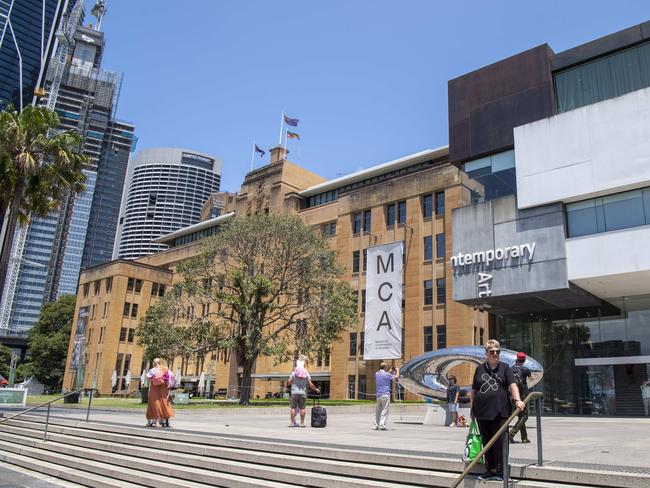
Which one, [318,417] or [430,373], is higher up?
[430,373]

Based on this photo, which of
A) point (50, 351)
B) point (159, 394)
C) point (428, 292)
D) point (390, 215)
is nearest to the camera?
point (159, 394)

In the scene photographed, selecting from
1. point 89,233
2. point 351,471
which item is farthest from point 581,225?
point 89,233

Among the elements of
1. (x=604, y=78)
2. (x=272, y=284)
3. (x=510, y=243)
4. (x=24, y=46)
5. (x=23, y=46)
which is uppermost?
(x=24, y=46)

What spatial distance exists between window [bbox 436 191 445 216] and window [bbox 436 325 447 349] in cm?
969

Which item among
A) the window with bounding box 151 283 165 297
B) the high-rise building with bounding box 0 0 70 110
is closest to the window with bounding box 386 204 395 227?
the window with bounding box 151 283 165 297

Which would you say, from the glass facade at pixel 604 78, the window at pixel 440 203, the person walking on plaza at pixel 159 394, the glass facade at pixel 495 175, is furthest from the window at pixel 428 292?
the person walking on plaza at pixel 159 394

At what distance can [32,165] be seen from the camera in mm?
22703

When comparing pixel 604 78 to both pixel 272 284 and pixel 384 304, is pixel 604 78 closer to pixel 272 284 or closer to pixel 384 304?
pixel 384 304

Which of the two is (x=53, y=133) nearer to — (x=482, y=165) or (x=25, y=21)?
(x=482, y=165)

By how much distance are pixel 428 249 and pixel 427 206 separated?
12.8 ft

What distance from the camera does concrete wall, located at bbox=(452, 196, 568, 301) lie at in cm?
2683

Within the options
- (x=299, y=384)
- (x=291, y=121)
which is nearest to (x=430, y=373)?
(x=299, y=384)

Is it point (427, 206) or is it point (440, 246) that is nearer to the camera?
point (440, 246)

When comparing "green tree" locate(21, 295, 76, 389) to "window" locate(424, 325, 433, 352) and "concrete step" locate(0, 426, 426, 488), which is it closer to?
"window" locate(424, 325, 433, 352)
